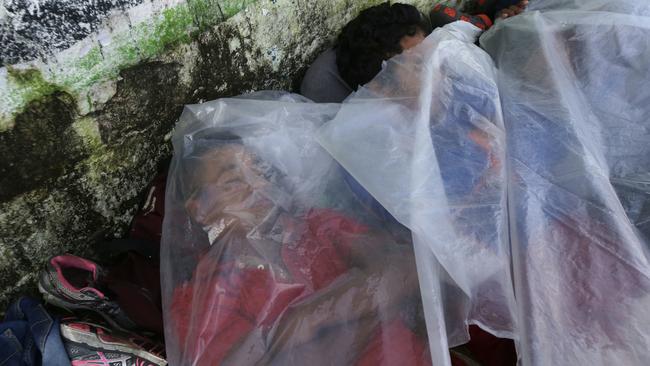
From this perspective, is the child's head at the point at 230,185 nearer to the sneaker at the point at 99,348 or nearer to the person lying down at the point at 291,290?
the person lying down at the point at 291,290

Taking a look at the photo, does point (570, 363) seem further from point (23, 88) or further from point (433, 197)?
point (23, 88)

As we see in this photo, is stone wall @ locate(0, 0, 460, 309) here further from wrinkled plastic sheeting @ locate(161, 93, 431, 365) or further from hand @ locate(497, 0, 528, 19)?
hand @ locate(497, 0, 528, 19)

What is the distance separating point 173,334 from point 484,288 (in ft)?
1.89

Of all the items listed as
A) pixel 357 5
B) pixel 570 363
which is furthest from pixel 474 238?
pixel 357 5

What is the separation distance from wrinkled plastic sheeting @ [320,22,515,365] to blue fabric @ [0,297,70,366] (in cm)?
65

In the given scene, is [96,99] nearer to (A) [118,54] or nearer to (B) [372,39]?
(A) [118,54]

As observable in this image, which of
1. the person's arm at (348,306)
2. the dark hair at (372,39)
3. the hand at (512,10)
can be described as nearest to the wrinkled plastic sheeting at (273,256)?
the person's arm at (348,306)

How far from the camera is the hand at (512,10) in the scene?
1.78m

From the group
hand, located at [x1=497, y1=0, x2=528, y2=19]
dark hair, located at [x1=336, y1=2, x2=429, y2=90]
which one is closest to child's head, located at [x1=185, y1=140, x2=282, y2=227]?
dark hair, located at [x1=336, y1=2, x2=429, y2=90]

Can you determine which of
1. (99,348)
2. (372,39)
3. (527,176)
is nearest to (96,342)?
(99,348)

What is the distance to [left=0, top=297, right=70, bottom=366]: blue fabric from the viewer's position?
0.91 m

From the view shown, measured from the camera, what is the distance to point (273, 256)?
958 millimetres

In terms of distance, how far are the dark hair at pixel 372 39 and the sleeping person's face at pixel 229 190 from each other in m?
0.47

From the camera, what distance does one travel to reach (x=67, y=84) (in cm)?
95
